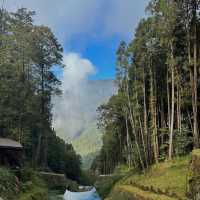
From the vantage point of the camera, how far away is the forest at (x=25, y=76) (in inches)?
1117

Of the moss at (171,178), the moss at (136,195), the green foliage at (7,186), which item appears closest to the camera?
the moss at (136,195)

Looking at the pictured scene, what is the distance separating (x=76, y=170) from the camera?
59875mm

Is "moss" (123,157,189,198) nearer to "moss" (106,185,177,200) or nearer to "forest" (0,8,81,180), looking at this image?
"moss" (106,185,177,200)

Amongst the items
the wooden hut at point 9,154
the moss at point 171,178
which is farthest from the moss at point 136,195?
the wooden hut at point 9,154

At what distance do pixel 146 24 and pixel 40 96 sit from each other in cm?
1237

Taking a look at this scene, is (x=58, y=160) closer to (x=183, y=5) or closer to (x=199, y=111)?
(x=199, y=111)

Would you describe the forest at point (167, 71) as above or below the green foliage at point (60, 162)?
above

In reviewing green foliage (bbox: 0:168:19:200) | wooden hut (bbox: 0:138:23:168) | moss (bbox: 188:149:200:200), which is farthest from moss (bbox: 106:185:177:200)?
wooden hut (bbox: 0:138:23:168)

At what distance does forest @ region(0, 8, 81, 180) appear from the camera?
28.4 m

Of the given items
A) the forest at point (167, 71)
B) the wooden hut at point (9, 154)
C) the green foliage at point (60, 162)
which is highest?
the forest at point (167, 71)

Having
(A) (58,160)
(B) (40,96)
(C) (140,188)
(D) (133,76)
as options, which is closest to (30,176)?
(C) (140,188)

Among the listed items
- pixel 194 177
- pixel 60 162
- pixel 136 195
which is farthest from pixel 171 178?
pixel 60 162

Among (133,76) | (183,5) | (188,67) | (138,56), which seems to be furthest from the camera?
(133,76)

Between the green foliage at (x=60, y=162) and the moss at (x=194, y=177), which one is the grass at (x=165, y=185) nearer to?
the moss at (x=194, y=177)
